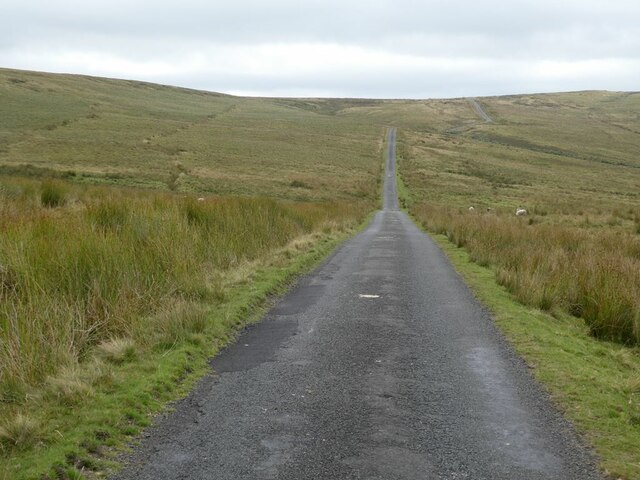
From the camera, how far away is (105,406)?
5250 millimetres

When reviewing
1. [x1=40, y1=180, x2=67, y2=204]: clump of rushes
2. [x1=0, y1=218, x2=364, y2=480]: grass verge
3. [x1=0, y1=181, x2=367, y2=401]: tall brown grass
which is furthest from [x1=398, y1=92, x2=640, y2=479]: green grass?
[x1=40, y1=180, x2=67, y2=204]: clump of rushes

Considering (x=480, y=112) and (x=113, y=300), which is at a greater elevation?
(x=480, y=112)

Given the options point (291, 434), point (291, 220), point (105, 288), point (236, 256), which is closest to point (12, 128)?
point (291, 220)

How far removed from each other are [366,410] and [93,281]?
4105mm

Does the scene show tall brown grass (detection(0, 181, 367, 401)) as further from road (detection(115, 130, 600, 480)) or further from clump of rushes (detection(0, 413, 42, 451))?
road (detection(115, 130, 600, 480))

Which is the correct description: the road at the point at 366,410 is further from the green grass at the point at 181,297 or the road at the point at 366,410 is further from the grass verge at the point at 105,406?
the green grass at the point at 181,297

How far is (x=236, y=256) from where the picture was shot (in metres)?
13.4

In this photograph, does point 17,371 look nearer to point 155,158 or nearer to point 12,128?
point 155,158

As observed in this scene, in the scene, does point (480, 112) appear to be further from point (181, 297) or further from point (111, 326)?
point (111, 326)

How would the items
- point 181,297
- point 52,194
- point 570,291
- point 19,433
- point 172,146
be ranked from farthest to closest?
point 172,146 → point 52,194 → point 570,291 → point 181,297 → point 19,433

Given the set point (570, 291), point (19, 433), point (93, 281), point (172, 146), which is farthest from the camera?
point (172, 146)

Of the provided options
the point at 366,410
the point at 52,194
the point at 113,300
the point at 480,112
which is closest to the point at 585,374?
the point at 366,410

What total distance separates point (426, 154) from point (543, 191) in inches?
1126

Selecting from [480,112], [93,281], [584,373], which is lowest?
[584,373]
